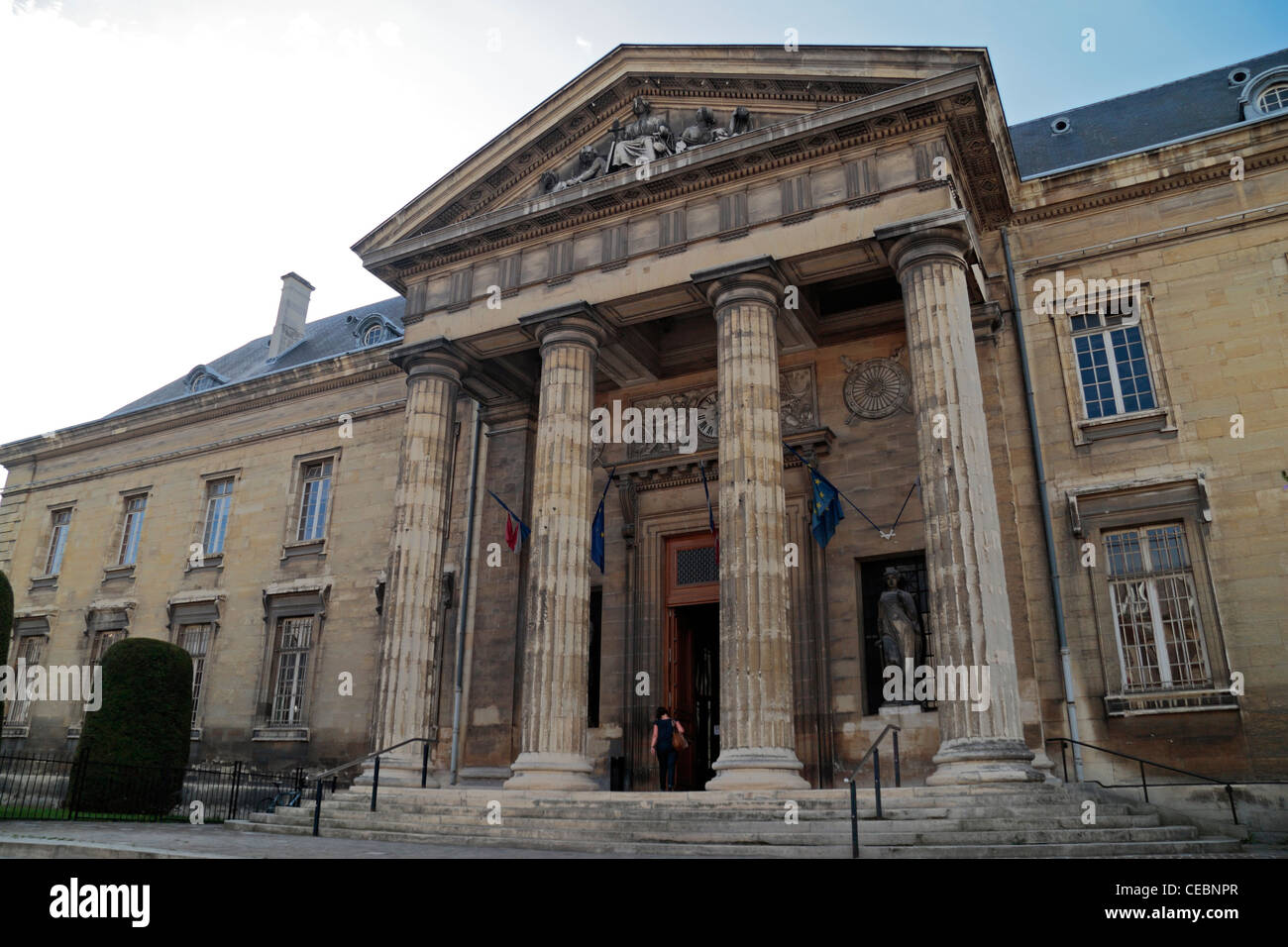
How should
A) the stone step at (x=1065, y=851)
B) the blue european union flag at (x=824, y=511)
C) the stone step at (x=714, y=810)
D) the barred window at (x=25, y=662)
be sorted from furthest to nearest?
the barred window at (x=25, y=662) < the blue european union flag at (x=824, y=511) < the stone step at (x=714, y=810) < the stone step at (x=1065, y=851)

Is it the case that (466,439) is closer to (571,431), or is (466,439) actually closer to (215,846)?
(571,431)

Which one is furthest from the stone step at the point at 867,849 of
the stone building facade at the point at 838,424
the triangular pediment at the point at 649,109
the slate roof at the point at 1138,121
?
the slate roof at the point at 1138,121

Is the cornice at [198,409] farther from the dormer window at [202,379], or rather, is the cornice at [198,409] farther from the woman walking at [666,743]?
the woman walking at [666,743]

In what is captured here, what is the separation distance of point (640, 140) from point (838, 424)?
5771 mm

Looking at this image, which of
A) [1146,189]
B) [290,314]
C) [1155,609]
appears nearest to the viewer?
[1155,609]

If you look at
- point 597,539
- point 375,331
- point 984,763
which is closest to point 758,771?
point 984,763

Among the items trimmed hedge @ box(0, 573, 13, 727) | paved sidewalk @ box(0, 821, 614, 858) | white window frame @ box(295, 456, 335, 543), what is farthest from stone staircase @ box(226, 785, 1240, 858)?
white window frame @ box(295, 456, 335, 543)

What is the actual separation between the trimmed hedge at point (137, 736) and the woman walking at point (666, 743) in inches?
342

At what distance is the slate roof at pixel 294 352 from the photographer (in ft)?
86.5

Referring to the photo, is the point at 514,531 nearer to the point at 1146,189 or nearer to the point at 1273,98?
the point at 1146,189

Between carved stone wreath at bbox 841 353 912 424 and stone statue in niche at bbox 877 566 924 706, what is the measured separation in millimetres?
2848

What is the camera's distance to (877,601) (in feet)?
51.0

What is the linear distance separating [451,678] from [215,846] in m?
8.64

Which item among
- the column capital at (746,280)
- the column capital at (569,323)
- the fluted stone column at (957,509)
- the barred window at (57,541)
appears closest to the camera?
the fluted stone column at (957,509)
